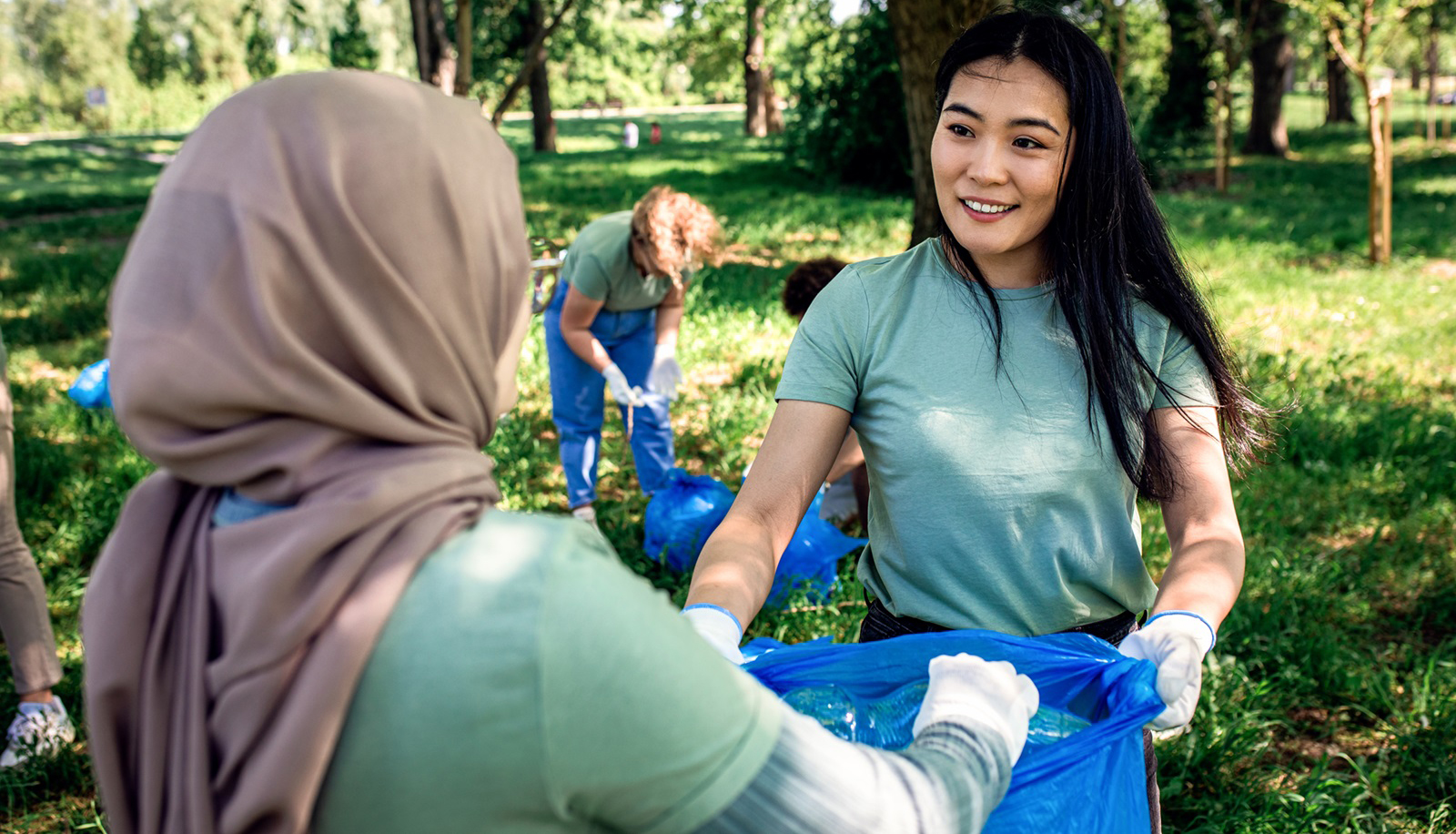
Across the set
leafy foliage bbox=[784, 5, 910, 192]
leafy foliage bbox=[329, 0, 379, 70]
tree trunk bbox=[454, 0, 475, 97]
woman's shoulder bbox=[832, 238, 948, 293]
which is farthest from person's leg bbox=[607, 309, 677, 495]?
leafy foliage bbox=[329, 0, 379, 70]

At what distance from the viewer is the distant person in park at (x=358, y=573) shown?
74cm

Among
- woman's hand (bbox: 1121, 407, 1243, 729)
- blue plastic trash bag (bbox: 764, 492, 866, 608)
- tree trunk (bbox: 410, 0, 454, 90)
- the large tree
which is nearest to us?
woman's hand (bbox: 1121, 407, 1243, 729)

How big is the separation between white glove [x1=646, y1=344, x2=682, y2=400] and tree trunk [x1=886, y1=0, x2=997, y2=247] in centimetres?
122

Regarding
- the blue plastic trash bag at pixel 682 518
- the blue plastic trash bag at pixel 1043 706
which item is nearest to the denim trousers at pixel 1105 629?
the blue plastic trash bag at pixel 1043 706

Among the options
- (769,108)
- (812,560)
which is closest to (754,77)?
(769,108)

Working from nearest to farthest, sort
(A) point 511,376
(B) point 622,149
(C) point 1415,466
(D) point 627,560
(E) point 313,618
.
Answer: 1. (E) point 313,618
2. (A) point 511,376
3. (D) point 627,560
4. (C) point 1415,466
5. (B) point 622,149

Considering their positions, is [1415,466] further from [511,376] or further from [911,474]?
[511,376]

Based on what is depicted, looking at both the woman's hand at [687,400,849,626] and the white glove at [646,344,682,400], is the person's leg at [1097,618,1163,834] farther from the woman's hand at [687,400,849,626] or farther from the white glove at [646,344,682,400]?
the white glove at [646,344,682,400]

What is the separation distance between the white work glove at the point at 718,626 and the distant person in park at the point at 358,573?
0.46 metres

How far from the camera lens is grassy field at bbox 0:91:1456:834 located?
2.67 meters

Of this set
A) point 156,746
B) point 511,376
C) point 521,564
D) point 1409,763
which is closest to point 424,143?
point 511,376

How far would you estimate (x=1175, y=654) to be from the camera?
133 cm

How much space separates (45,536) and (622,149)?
19.2 metres

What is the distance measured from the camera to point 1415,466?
454cm
